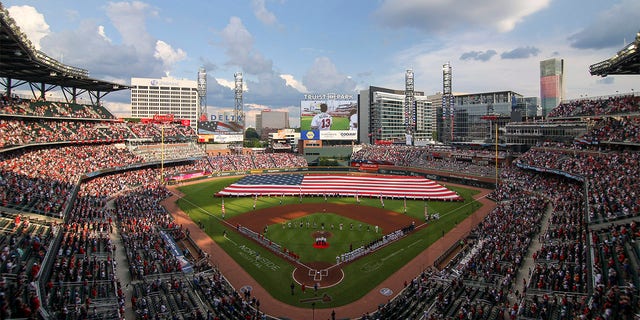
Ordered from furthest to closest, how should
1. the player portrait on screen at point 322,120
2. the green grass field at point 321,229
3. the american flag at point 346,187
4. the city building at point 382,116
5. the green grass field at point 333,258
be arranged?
the city building at point 382,116 → the player portrait on screen at point 322,120 → the american flag at point 346,187 → the green grass field at point 321,229 → the green grass field at point 333,258

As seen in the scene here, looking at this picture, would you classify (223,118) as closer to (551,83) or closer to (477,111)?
(477,111)

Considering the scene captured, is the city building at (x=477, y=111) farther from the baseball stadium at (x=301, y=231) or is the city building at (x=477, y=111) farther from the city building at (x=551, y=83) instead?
the baseball stadium at (x=301, y=231)

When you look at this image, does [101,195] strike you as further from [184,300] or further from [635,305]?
[635,305]

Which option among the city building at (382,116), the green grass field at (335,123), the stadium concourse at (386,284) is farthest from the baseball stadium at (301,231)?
the city building at (382,116)

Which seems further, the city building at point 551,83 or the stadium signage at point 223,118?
the city building at point 551,83

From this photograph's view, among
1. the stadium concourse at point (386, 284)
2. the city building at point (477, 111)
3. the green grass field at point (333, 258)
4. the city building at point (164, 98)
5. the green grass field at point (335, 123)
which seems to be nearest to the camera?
the stadium concourse at point (386, 284)

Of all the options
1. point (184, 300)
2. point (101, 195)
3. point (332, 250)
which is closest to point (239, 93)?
point (101, 195)
